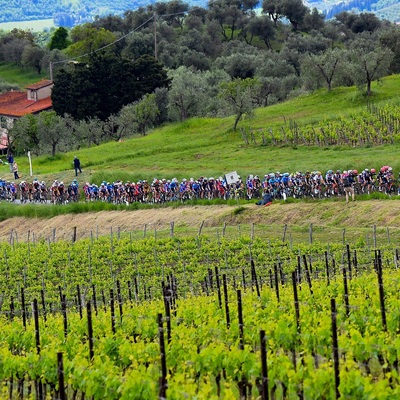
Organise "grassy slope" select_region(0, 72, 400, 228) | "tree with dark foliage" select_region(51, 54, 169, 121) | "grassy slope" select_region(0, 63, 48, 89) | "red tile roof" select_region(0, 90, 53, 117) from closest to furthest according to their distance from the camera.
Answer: "grassy slope" select_region(0, 72, 400, 228) → "tree with dark foliage" select_region(51, 54, 169, 121) → "red tile roof" select_region(0, 90, 53, 117) → "grassy slope" select_region(0, 63, 48, 89)

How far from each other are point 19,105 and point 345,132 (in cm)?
6273

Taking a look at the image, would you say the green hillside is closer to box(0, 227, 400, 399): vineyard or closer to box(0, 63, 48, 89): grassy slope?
box(0, 227, 400, 399): vineyard

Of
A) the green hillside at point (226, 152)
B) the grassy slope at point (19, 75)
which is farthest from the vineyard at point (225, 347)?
the grassy slope at point (19, 75)

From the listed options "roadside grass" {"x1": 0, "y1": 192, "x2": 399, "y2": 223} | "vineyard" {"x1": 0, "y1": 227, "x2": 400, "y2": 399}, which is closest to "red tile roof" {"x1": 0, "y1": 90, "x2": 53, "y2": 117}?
"roadside grass" {"x1": 0, "y1": 192, "x2": 399, "y2": 223}

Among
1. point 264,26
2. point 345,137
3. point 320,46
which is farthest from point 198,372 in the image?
point 264,26

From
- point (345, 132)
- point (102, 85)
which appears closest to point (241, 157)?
point (345, 132)

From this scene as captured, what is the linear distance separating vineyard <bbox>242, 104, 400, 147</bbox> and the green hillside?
3.04 feet

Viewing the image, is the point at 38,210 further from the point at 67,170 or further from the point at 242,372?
the point at 242,372

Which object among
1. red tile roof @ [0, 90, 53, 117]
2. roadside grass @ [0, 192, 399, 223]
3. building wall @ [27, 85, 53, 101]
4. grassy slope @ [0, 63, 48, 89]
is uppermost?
grassy slope @ [0, 63, 48, 89]

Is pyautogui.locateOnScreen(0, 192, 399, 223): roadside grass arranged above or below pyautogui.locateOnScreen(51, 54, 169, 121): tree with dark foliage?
below

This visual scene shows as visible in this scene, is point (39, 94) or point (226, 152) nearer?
point (226, 152)

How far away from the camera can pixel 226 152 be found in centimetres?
8088

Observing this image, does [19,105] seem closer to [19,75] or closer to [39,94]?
[39,94]

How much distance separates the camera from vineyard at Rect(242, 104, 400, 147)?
7362 cm
